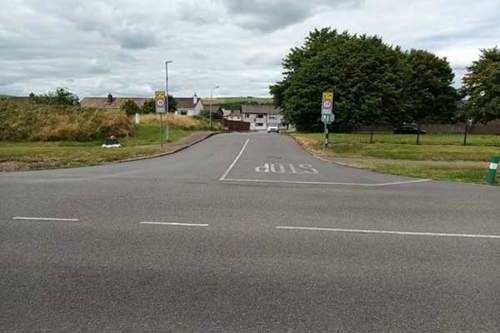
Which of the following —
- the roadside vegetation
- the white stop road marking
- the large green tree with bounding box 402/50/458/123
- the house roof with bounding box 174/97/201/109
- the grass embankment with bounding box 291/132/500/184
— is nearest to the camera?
the grass embankment with bounding box 291/132/500/184

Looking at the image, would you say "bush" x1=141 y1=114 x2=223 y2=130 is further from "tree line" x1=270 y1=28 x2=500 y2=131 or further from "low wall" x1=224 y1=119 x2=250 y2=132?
"low wall" x1=224 y1=119 x2=250 y2=132

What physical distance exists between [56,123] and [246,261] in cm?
2569

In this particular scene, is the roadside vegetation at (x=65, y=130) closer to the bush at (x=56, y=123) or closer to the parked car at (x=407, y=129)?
the bush at (x=56, y=123)

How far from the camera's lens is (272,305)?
3375 millimetres

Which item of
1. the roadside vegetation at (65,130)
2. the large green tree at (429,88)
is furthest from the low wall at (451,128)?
the roadside vegetation at (65,130)

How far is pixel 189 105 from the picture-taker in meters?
96.4

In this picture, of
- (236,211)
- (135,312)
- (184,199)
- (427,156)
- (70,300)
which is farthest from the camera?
(427,156)

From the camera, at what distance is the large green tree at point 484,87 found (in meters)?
40.2

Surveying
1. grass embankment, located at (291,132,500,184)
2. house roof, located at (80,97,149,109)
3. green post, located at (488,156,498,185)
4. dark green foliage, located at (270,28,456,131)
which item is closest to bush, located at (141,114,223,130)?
dark green foliage, located at (270,28,456,131)

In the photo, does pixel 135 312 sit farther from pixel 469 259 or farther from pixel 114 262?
pixel 469 259

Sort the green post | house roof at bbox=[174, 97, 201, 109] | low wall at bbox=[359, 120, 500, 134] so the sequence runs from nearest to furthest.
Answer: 1. the green post
2. low wall at bbox=[359, 120, 500, 134]
3. house roof at bbox=[174, 97, 201, 109]

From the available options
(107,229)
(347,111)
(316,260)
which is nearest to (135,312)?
(316,260)

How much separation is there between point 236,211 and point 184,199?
5.31ft

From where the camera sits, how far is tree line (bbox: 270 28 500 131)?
3772 cm
